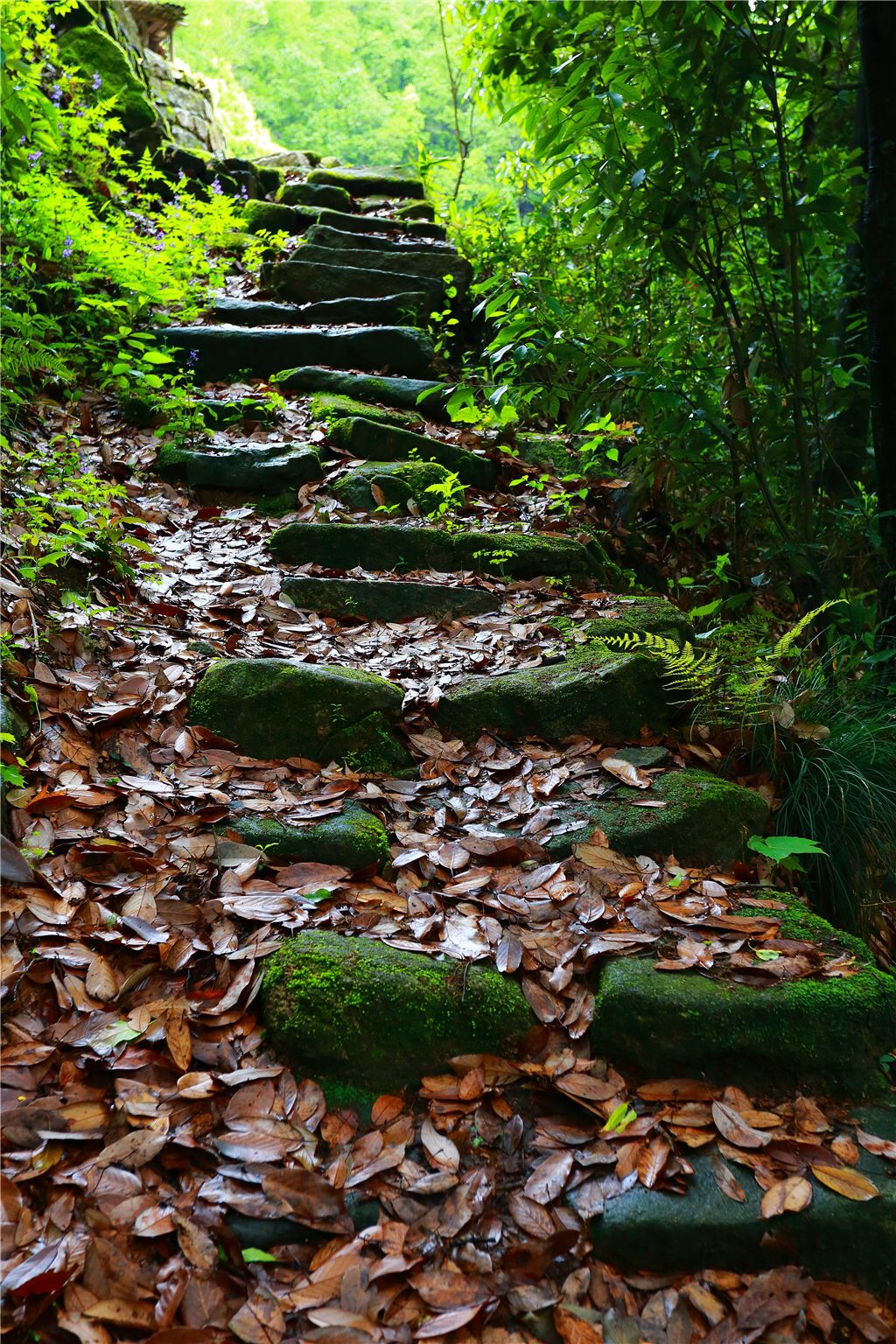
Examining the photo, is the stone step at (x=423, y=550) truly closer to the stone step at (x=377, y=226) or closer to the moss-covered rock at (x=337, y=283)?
the moss-covered rock at (x=337, y=283)

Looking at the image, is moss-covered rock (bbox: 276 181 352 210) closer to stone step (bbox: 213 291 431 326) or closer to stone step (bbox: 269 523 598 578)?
stone step (bbox: 213 291 431 326)

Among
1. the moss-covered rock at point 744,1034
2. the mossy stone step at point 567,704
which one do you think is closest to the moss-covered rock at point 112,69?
the mossy stone step at point 567,704

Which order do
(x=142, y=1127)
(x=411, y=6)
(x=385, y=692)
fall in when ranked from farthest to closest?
1. (x=411, y=6)
2. (x=385, y=692)
3. (x=142, y=1127)

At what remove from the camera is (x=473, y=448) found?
5234 mm

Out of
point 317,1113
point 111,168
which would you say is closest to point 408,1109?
point 317,1113

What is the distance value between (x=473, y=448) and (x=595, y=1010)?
3.92 m

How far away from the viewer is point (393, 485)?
14.8ft

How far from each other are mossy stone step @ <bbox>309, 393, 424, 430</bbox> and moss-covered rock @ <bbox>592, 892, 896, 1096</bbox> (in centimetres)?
384

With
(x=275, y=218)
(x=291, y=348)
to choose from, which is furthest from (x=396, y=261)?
(x=275, y=218)

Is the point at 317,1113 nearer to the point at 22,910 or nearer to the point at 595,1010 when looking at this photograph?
the point at 595,1010

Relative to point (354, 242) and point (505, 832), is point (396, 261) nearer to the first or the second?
point (354, 242)

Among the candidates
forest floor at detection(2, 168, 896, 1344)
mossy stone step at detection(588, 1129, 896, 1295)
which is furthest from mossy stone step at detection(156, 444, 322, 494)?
mossy stone step at detection(588, 1129, 896, 1295)

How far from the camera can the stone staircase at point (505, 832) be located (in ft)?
5.81

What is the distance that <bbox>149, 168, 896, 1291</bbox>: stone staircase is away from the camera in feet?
5.81
